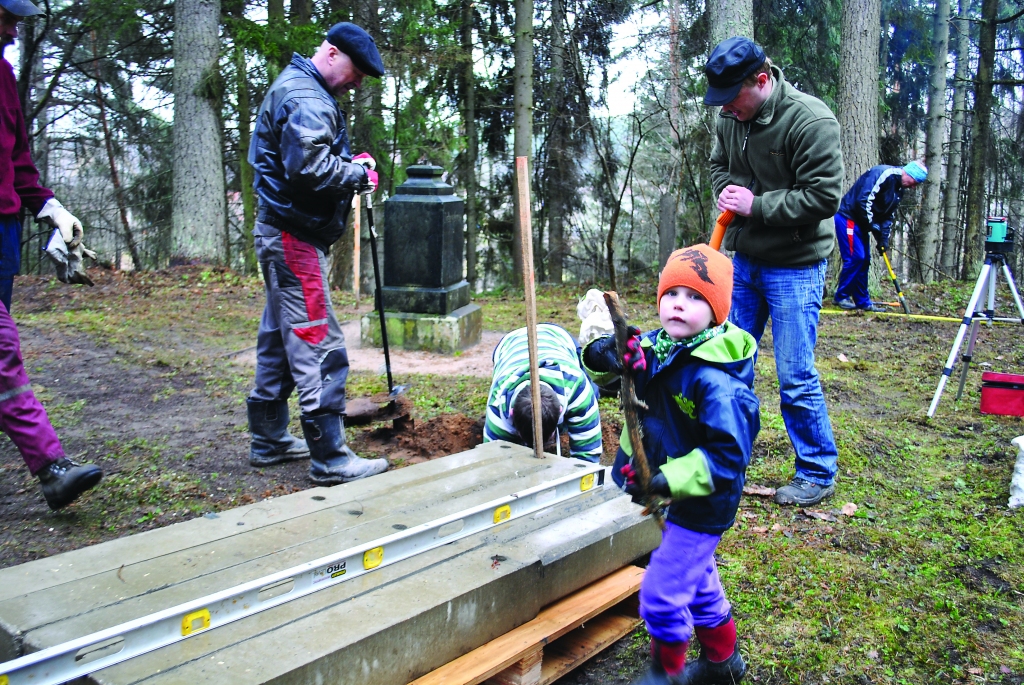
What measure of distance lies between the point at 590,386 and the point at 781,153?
1426mm

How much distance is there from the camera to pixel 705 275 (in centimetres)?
233

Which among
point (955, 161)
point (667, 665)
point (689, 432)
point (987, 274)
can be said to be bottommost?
point (667, 665)

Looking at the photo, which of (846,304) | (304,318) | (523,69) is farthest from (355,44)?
(523,69)

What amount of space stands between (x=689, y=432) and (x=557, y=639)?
92cm

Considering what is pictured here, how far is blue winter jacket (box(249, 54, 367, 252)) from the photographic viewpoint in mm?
3646

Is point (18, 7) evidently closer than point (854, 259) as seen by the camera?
Yes

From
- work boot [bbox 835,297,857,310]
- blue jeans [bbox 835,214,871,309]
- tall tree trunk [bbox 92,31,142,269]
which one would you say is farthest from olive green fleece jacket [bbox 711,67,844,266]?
tall tree trunk [bbox 92,31,142,269]

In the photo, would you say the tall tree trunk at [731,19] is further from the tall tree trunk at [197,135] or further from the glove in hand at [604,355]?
the glove in hand at [604,355]

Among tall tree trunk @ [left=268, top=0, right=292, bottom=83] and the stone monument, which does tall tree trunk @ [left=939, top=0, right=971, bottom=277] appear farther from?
tall tree trunk @ [left=268, top=0, right=292, bottom=83]

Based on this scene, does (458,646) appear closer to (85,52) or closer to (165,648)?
(165,648)

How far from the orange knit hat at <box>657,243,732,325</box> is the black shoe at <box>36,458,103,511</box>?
101 inches

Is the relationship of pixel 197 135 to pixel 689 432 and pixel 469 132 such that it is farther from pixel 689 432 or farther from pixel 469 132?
pixel 689 432

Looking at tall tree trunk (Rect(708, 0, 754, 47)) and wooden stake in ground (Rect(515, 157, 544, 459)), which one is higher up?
tall tree trunk (Rect(708, 0, 754, 47))

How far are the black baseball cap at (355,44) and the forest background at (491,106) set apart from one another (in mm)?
6262
